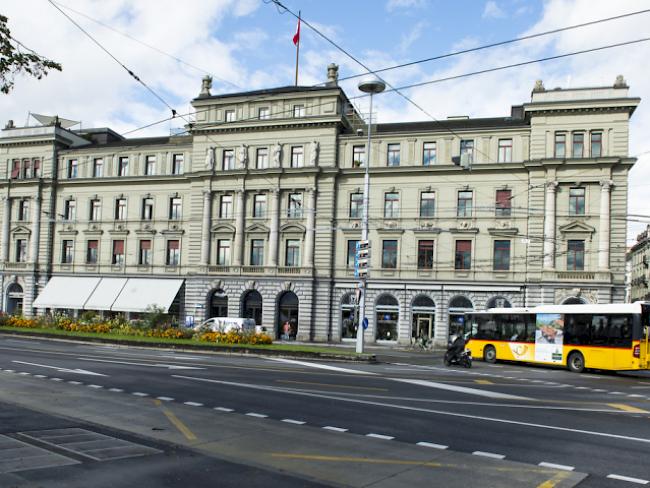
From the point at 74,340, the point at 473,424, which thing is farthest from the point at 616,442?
the point at 74,340

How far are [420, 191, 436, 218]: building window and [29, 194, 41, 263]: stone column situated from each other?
35.8 m

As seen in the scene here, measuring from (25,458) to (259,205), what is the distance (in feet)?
143

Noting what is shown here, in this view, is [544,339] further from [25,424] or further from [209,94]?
[209,94]

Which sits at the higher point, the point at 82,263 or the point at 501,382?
the point at 82,263

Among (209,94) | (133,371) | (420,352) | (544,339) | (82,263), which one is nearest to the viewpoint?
(133,371)

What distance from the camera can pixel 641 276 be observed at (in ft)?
318

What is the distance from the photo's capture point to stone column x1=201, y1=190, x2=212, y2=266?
5241cm

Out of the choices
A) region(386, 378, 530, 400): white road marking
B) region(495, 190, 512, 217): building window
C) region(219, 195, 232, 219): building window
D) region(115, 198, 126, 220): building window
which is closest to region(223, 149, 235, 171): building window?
region(219, 195, 232, 219): building window

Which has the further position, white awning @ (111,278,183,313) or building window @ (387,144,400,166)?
white awning @ (111,278,183,313)

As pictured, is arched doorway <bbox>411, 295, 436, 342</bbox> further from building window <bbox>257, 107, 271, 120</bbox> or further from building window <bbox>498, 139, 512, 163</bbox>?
building window <bbox>257, 107, 271, 120</bbox>

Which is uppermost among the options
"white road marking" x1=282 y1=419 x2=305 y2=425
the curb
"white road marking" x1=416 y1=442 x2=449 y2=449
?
"white road marking" x1=416 y1=442 x2=449 y2=449

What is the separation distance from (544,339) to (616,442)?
→ 20.5 meters

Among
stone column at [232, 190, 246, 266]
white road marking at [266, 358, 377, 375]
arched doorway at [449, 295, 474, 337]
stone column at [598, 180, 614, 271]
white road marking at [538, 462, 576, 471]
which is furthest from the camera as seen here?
stone column at [232, 190, 246, 266]

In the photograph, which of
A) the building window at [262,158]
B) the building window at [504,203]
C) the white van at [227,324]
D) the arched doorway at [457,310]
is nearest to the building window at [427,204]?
the building window at [504,203]
